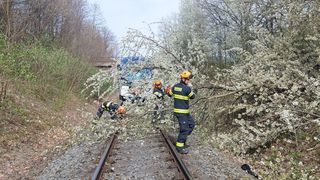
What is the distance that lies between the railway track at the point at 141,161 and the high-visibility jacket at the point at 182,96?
0.96 m

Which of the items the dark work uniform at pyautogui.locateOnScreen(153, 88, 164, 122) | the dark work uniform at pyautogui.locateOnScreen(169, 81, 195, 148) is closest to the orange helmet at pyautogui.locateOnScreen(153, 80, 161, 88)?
the dark work uniform at pyautogui.locateOnScreen(153, 88, 164, 122)

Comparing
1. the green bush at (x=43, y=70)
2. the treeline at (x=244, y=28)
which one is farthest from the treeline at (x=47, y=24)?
the treeline at (x=244, y=28)

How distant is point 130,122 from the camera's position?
424 inches

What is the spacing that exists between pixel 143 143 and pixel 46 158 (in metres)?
2.59

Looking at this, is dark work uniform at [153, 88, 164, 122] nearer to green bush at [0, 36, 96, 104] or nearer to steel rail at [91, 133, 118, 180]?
steel rail at [91, 133, 118, 180]

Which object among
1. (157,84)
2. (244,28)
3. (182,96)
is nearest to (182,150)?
(182,96)

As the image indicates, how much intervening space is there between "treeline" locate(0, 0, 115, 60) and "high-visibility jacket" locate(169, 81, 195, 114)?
854 cm

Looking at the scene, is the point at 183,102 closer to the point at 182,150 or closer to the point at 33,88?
the point at 182,150

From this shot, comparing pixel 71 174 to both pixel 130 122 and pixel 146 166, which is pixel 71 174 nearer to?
pixel 146 166

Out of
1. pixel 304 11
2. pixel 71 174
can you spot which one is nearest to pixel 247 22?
pixel 304 11

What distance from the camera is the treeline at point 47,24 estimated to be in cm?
1636

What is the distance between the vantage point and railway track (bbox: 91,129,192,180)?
23.3 feet

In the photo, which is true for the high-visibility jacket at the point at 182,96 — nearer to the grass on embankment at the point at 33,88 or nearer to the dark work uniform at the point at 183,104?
the dark work uniform at the point at 183,104

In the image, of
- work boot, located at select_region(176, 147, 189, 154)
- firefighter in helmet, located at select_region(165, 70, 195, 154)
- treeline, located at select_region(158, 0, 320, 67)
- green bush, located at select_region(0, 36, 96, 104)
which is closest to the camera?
work boot, located at select_region(176, 147, 189, 154)
